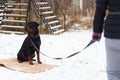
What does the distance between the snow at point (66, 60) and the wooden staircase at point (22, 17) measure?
3.57ft

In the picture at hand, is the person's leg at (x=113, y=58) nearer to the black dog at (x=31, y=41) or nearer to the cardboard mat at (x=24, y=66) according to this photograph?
the cardboard mat at (x=24, y=66)

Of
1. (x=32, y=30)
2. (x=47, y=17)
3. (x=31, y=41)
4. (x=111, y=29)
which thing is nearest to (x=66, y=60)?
(x=31, y=41)

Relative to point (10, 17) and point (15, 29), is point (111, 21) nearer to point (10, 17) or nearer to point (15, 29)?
point (15, 29)

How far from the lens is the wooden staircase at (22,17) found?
13.0m

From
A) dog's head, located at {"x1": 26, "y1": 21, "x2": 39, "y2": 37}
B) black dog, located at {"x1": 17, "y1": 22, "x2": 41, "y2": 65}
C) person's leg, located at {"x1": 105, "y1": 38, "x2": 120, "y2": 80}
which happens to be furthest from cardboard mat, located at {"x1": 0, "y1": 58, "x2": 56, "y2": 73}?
person's leg, located at {"x1": 105, "y1": 38, "x2": 120, "y2": 80}

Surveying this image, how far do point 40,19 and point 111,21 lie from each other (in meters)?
9.71

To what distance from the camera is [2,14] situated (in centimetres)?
1419

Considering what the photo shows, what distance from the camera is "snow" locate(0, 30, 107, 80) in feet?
21.8

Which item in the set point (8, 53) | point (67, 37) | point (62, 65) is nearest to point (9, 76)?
point (62, 65)

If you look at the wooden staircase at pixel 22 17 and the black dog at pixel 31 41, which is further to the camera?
the wooden staircase at pixel 22 17

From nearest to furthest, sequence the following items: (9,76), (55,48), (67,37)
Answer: (9,76), (55,48), (67,37)

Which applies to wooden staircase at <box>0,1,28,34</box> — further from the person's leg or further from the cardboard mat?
the person's leg

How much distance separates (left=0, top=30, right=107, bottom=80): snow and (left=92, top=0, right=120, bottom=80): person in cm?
239

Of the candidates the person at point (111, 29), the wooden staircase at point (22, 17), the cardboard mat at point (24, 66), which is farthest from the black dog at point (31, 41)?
the wooden staircase at point (22, 17)
